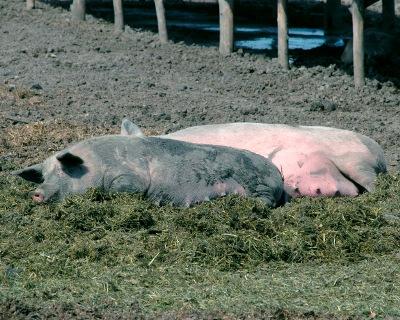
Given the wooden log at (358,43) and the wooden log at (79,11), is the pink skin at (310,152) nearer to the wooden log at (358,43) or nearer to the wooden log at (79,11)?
the wooden log at (358,43)

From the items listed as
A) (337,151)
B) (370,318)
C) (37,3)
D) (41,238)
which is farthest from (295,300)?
(37,3)

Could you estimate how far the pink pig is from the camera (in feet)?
30.6

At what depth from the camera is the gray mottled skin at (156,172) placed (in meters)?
8.62

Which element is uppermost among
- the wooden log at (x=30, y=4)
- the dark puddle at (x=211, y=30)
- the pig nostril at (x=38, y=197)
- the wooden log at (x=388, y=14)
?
the wooden log at (x=30, y=4)

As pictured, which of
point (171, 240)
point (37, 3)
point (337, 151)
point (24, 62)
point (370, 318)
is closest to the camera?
point (370, 318)

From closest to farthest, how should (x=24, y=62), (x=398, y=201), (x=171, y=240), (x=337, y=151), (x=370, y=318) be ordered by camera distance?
(x=370, y=318) → (x=171, y=240) → (x=398, y=201) → (x=337, y=151) → (x=24, y=62)

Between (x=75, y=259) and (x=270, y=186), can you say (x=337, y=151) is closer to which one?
(x=270, y=186)

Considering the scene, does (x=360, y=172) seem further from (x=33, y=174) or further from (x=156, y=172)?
(x=33, y=174)

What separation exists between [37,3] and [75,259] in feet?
57.0

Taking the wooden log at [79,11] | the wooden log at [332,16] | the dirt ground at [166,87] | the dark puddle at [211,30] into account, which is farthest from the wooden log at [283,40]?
the wooden log at [79,11]

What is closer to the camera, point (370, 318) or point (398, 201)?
point (370, 318)

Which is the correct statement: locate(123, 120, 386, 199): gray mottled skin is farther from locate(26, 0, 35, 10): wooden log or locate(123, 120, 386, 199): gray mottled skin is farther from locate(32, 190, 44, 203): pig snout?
locate(26, 0, 35, 10): wooden log

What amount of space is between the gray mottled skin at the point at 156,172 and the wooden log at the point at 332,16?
534 inches

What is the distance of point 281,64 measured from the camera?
16.9 metres
